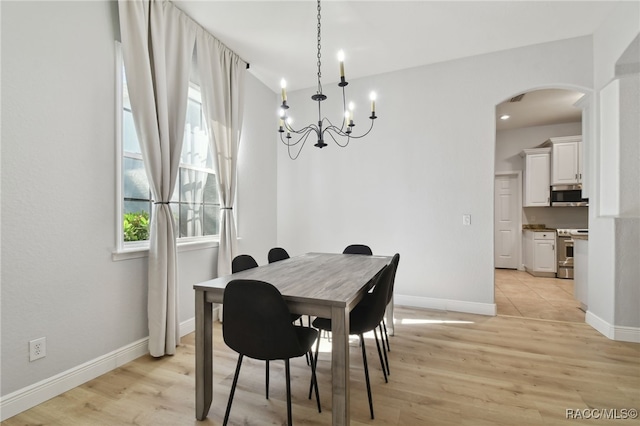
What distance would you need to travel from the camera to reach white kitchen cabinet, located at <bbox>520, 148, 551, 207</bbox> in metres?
5.89

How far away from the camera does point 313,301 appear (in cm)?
144

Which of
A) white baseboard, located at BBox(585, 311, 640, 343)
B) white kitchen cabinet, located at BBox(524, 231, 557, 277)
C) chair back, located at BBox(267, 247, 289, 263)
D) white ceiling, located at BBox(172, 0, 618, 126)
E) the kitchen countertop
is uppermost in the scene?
white ceiling, located at BBox(172, 0, 618, 126)

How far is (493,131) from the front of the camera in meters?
3.45

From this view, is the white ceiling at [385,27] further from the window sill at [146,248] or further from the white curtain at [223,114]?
the window sill at [146,248]

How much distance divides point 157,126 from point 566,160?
686cm

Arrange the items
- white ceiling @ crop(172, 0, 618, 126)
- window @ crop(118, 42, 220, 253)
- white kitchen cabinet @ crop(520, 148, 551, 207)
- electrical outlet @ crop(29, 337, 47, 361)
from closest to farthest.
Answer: electrical outlet @ crop(29, 337, 47, 361)
window @ crop(118, 42, 220, 253)
white ceiling @ crop(172, 0, 618, 126)
white kitchen cabinet @ crop(520, 148, 551, 207)

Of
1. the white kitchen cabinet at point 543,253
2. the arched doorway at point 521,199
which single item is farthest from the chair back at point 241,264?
the white kitchen cabinet at point 543,253

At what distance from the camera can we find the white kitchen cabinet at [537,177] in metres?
5.89

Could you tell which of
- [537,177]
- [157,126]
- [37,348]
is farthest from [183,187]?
[537,177]

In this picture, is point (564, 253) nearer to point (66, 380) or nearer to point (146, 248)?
point (146, 248)

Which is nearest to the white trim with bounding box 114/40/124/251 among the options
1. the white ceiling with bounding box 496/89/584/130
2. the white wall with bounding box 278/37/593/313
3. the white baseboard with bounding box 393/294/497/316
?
the white wall with bounding box 278/37/593/313

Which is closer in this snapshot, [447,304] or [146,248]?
[146,248]

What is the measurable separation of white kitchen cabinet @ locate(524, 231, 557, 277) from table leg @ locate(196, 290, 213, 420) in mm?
6336

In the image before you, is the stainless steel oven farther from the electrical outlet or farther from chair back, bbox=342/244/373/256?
the electrical outlet
